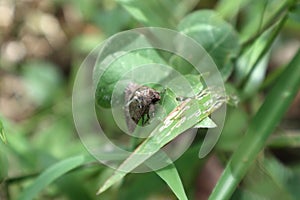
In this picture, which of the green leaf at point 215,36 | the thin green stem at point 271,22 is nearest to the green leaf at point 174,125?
the green leaf at point 215,36

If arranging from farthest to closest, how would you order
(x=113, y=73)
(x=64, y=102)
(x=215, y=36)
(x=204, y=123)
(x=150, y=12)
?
(x=64, y=102) → (x=150, y=12) → (x=215, y=36) → (x=113, y=73) → (x=204, y=123)

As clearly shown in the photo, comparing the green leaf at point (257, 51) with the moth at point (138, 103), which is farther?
the green leaf at point (257, 51)

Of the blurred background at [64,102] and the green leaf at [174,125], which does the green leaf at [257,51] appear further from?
the green leaf at [174,125]

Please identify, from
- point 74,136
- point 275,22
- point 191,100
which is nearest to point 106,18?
point 74,136

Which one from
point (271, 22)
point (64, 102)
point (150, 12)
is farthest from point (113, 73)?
point (64, 102)

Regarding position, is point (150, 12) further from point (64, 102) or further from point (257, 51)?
point (64, 102)

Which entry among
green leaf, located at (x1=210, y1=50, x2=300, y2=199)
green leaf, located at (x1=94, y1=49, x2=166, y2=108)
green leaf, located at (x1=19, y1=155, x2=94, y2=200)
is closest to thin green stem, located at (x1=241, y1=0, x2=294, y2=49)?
green leaf, located at (x1=210, y1=50, x2=300, y2=199)
